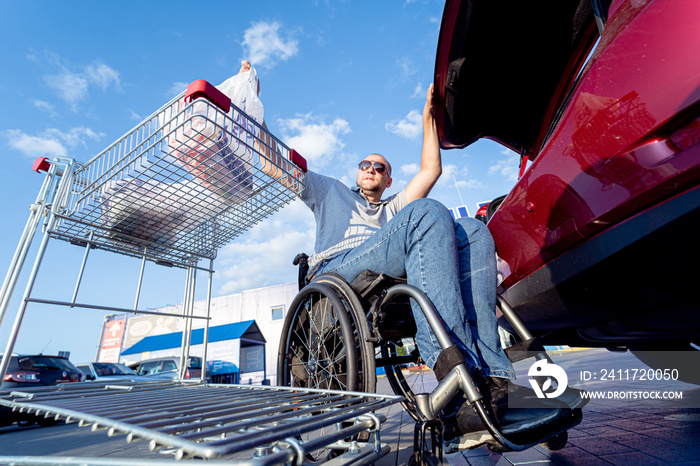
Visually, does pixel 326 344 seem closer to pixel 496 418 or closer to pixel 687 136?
pixel 496 418

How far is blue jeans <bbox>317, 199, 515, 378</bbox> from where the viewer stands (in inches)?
50.5

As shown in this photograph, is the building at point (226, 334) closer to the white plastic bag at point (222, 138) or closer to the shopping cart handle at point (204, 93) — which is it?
the white plastic bag at point (222, 138)

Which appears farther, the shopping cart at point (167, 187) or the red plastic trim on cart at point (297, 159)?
the red plastic trim on cart at point (297, 159)

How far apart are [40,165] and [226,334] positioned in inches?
603

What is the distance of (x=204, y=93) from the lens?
1.90m

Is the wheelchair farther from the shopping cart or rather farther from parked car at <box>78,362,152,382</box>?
parked car at <box>78,362,152,382</box>

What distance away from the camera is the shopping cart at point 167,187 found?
2.03 metres

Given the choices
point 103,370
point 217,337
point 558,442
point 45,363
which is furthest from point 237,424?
point 217,337

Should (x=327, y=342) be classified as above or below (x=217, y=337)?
below

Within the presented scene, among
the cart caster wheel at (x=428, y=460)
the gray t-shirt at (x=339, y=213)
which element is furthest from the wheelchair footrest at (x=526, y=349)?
the gray t-shirt at (x=339, y=213)

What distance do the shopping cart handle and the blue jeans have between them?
1173 mm

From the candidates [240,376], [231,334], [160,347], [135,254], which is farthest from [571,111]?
[160,347]

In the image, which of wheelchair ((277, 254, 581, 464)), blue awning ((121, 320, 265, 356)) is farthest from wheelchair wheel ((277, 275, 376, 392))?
blue awning ((121, 320, 265, 356))

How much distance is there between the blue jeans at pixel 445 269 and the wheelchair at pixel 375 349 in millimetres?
86
